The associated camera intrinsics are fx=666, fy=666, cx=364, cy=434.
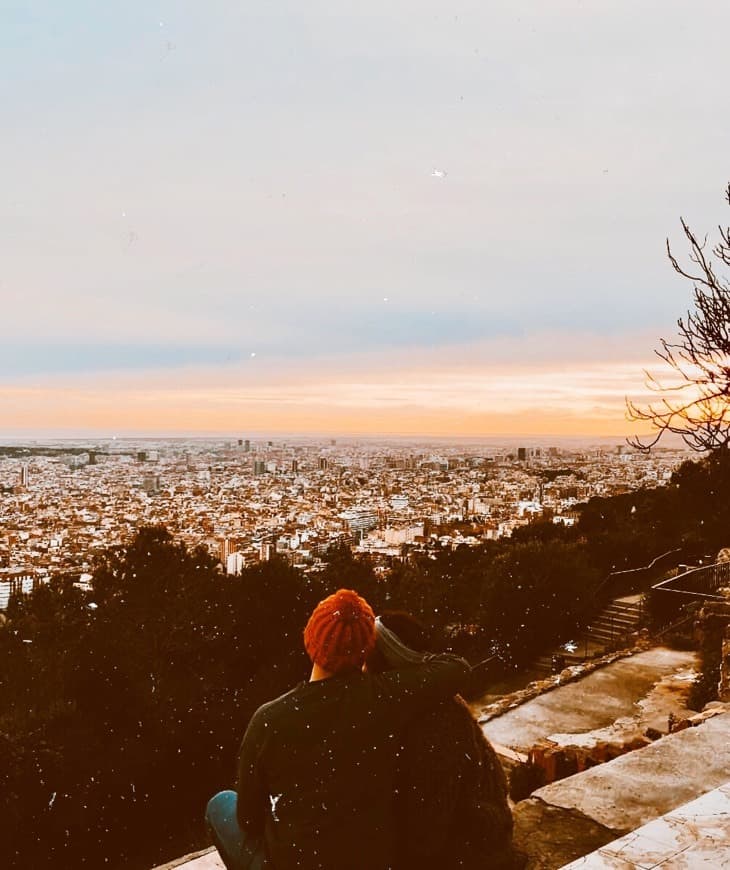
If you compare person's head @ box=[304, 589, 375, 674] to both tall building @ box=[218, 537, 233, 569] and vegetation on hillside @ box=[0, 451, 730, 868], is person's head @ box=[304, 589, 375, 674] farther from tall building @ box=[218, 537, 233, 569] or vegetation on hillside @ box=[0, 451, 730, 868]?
tall building @ box=[218, 537, 233, 569]

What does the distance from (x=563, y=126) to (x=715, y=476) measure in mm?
12288

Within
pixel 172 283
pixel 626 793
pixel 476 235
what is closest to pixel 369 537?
pixel 172 283

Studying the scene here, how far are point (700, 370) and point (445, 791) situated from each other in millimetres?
3485

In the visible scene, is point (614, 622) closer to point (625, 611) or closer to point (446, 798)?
point (625, 611)

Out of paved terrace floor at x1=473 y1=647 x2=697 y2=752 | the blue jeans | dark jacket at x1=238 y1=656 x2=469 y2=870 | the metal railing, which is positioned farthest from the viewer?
the metal railing

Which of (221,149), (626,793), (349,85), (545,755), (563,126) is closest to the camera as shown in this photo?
(626,793)

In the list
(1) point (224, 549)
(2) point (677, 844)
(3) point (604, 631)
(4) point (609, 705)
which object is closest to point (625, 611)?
(3) point (604, 631)

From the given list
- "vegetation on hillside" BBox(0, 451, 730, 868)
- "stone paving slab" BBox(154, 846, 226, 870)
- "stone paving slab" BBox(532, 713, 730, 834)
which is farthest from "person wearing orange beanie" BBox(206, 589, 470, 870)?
"vegetation on hillside" BBox(0, 451, 730, 868)

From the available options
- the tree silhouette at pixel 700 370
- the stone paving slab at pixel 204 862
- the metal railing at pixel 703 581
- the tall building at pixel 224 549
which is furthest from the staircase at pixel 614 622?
the stone paving slab at pixel 204 862

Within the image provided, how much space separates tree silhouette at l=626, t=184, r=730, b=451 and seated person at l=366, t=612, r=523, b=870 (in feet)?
10.3

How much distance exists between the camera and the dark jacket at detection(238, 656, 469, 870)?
1.37 metres

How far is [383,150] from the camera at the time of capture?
28.4ft

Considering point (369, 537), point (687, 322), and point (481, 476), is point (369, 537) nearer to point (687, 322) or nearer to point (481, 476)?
point (481, 476)

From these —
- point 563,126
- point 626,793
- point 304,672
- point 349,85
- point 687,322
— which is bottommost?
point 304,672
